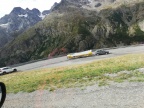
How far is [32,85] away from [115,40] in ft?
503

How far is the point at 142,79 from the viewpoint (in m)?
26.0

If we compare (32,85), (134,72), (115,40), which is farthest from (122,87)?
(115,40)

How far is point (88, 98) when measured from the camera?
2198cm

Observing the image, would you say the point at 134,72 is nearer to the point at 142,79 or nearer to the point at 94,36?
the point at 142,79

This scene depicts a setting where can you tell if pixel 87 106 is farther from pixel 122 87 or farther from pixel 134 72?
pixel 134 72

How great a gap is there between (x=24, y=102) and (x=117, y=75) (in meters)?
11.6

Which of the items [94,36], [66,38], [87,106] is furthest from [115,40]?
[87,106]

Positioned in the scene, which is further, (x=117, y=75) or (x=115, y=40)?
(x=115, y=40)

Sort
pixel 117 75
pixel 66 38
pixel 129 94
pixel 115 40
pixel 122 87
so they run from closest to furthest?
1. pixel 129 94
2. pixel 122 87
3. pixel 117 75
4. pixel 115 40
5. pixel 66 38

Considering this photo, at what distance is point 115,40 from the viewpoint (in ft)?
590

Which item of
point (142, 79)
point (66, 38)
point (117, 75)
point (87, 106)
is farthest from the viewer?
point (66, 38)

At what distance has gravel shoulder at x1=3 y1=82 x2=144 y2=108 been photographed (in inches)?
771

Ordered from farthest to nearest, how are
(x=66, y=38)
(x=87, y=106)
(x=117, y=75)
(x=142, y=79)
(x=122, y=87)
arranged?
(x=66, y=38) → (x=117, y=75) → (x=142, y=79) → (x=122, y=87) → (x=87, y=106)

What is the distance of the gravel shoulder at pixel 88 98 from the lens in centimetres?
1958
